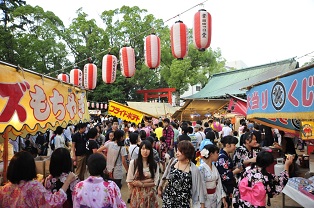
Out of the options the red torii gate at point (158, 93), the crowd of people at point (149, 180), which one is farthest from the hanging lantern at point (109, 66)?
the red torii gate at point (158, 93)

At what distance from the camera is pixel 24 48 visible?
76.9 feet

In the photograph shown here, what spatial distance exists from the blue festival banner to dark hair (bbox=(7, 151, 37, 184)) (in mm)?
3453

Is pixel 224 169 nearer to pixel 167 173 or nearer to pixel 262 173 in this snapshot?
pixel 262 173

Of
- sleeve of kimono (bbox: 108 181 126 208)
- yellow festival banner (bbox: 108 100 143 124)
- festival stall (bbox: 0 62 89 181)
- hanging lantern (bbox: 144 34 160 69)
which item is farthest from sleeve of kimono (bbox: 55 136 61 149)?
sleeve of kimono (bbox: 108 181 126 208)

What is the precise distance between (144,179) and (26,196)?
6.74 feet

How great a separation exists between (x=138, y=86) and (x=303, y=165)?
95.2ft

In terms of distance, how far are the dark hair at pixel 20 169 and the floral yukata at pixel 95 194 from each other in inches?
21.3

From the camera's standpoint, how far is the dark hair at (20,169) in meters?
2.94

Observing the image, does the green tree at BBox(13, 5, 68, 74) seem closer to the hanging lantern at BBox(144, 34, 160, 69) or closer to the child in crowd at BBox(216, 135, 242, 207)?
the hanging lantern at BBox(144, 34, 160, 69)

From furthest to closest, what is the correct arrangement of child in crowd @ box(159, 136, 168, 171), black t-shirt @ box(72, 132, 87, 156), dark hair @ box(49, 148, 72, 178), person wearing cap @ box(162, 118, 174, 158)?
1. person wearing cap @ box(162, 118, 174, 158)
2. child in crowd @ box(159, 136, 168, 171)
3. black t-shirt @ box(72, 132, 87, 156)
4. dark hair @ box(49, 148, 72, 178)

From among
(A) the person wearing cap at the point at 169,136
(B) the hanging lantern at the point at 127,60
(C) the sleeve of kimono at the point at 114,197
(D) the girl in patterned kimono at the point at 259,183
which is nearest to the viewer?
(C) the sleeve of kimono at the point at 114,197

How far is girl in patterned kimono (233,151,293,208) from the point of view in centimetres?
388

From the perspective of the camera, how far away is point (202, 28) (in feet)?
36.2

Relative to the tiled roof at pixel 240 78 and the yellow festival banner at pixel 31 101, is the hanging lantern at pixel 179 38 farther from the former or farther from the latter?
the tiled roof at pixel 240 78
